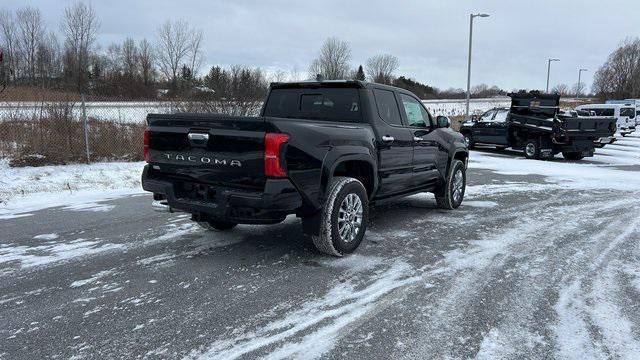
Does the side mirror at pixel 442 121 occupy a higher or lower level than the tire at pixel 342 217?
higher

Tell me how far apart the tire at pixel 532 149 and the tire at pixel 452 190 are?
10691mm

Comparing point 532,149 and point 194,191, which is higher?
point 194,191

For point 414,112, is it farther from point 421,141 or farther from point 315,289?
point 315,289

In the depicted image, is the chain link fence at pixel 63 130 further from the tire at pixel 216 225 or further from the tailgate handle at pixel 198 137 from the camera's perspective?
the tailgate handle at pixel 198 137

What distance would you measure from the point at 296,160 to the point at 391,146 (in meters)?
1.83

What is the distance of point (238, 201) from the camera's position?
174 inches

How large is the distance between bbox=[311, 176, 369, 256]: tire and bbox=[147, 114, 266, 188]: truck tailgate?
2.76ft

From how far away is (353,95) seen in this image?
5.77m

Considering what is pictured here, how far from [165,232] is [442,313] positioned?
12.1ft

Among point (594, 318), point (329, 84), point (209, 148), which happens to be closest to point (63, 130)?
point (329, 84)

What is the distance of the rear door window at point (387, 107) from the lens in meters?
5.93

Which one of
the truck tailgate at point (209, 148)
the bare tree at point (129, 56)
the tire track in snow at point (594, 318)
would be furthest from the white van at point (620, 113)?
the bare tree at point (129, 56)

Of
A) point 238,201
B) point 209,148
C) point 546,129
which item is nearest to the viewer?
point 238,201

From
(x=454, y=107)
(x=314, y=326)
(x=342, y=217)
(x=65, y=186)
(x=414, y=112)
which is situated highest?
(x=454, y=107)
